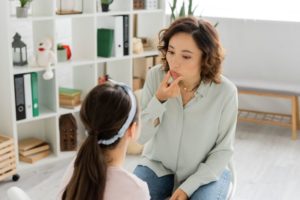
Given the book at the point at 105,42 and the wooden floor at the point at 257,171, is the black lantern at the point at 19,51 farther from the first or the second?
the wooden floor at the point at 257,171

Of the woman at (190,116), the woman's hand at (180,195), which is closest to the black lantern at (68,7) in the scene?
the woman at (190,116)

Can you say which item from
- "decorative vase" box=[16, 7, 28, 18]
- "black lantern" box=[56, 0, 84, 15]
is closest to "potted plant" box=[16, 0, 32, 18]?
"decorative vase" box=[16, 7, 28, 18]

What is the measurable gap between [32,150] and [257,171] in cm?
145

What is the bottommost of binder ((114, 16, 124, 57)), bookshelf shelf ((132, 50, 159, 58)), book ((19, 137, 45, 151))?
book ((19, 137, 45, 151))

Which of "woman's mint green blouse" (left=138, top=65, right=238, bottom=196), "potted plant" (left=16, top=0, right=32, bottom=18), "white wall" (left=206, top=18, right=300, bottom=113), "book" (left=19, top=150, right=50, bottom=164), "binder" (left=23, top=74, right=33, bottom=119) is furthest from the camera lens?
"white wall" (left=206, top=18, right=300, bottom=113)

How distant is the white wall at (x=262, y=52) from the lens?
3.96 metres

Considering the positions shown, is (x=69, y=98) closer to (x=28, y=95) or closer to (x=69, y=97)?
(x=69, y=97)

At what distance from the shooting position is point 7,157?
2820 millimetres

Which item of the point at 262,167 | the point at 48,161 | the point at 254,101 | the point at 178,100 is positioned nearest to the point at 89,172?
the point at 178,100

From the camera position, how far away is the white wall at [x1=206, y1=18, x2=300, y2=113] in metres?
3.96

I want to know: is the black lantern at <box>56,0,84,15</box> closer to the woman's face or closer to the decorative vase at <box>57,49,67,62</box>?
the decorative vase at <box>57,49,67,62</box>

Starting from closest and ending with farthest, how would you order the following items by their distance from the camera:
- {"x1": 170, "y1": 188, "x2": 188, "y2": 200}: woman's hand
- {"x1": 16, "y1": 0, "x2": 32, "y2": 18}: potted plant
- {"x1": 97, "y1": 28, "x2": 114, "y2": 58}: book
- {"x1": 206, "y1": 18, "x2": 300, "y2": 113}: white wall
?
{"x1": 170, "y1": 188, "x2": 188, "y2": 200}: woman's hand → {"x1": 16, "y1": 0, "x2": 32, "y2": 18}: potted plant → {"x1": 97, "y1": 28, "x2": 114, "y2": 58}: book → {"x1": 206, "y1": 18, "x2": 300, "y2": 113}: white wall

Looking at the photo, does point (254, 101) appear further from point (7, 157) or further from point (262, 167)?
point (7, 157)

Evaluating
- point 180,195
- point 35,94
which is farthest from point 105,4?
point 180,195
